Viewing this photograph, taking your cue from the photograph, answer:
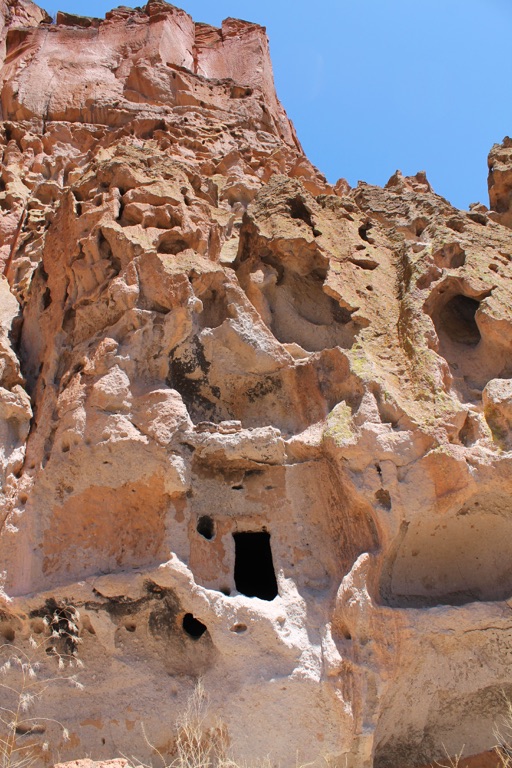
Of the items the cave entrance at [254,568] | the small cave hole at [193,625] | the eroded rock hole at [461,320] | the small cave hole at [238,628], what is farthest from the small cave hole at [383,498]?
the eroded rock hole at [461,320]

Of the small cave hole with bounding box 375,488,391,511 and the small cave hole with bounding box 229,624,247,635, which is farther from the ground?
the small cave hole with bounding box 375,488,391,511

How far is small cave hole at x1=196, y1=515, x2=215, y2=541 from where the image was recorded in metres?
5.37

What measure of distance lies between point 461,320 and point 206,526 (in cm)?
321

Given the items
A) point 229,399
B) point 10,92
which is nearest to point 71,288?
point 229,399

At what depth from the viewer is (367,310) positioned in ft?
21.3

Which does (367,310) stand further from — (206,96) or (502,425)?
(206,96)

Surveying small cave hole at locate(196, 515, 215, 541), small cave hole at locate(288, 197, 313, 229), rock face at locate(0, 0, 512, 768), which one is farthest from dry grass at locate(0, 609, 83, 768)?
small cave hole at locate(288, 197, 313, 229)

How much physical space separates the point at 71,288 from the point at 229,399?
182cm

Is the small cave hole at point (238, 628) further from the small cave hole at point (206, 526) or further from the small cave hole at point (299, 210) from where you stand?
the small cave hole at point (299, 210)

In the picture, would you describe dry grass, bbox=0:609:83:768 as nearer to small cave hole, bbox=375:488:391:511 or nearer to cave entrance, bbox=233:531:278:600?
cave entrance, bbox=233:531:278:600

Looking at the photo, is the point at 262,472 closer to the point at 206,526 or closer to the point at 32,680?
the point at 206,526

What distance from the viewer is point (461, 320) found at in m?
6.77

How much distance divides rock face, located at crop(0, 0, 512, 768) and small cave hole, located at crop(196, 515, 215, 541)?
0.02 m

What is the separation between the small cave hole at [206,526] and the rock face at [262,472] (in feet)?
0.05
